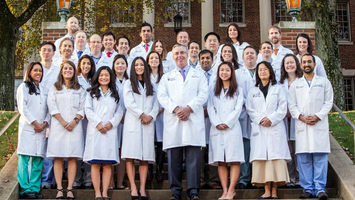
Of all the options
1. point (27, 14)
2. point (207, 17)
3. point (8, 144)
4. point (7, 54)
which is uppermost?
point (207, 17)

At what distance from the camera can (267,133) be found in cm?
756

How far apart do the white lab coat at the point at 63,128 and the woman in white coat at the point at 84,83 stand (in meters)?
0.35

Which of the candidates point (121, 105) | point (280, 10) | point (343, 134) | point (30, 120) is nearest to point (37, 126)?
point (30, 120)

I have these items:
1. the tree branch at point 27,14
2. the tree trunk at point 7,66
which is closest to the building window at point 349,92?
the tree branch at point 27,14

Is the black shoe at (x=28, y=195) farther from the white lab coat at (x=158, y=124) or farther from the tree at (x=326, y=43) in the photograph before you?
the tree at (x=326, y=43)

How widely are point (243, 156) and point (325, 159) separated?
1.24m

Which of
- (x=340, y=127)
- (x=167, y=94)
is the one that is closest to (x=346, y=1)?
(x=340, y=127)

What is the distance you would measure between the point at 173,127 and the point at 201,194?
113 cm

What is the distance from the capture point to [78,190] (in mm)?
7535

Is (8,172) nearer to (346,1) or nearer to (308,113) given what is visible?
(308,113)

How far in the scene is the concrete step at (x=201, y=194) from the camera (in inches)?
296

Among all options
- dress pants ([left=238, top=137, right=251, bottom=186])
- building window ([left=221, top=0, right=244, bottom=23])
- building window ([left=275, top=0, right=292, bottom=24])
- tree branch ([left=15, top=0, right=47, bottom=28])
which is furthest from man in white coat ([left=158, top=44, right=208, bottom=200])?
building window ([left=275, top=0, right=292, bottom=24])

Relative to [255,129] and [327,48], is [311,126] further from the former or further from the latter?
[327,48]

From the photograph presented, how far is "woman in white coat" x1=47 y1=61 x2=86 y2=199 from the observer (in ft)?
24.4
